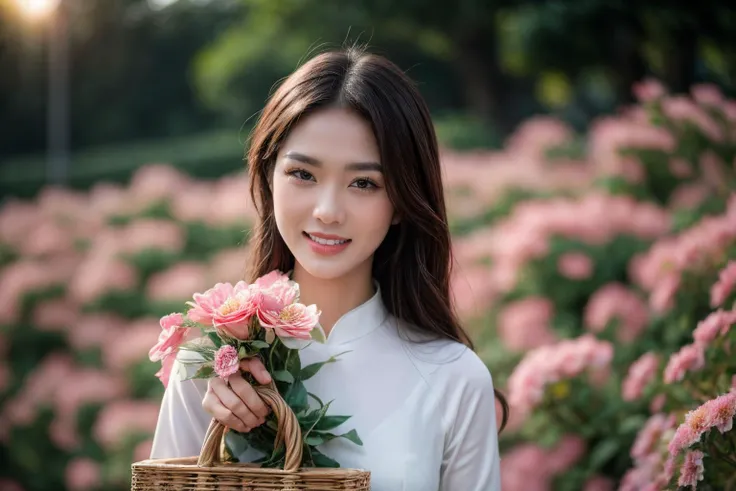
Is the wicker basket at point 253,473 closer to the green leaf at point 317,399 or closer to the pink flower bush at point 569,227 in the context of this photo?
the green leaf at point 317,399

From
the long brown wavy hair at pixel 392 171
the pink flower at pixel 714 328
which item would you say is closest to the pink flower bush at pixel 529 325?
the pink flower at pixel 714 328

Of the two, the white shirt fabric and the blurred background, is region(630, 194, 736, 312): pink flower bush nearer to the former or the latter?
the blurred background

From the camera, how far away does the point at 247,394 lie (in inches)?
69.1

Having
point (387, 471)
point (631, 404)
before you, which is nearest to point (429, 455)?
point (387, 471)

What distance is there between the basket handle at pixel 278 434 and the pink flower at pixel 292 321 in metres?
0.11

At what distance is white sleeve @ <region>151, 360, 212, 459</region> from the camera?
204cm

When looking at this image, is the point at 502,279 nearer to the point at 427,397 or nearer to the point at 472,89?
the point at 427,397

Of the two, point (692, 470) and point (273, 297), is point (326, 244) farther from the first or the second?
point (692, 470)

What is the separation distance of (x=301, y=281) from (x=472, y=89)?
1225 cm

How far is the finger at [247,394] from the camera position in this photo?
175 centimetres

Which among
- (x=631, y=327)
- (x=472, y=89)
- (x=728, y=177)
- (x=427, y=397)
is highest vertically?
(x=472, y=89)

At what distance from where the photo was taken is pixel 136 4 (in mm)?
26969

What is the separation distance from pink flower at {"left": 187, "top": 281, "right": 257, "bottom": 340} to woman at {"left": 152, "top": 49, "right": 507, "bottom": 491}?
27cm

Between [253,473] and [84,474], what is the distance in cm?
375
